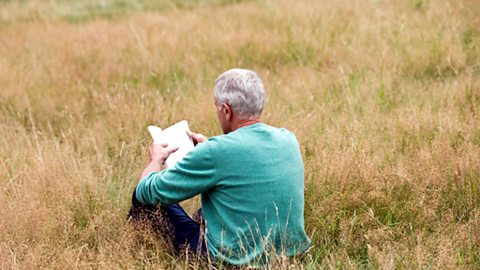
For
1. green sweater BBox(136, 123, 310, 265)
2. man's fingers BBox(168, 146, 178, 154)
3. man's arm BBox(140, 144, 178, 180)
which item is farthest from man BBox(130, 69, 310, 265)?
man's fingers BBox(168, 146, 178, 154)

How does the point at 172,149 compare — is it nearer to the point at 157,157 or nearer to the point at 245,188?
the point at 157,157

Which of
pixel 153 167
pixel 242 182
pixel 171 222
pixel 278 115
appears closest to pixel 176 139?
pixel 153 167

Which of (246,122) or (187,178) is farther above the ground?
(246,122)

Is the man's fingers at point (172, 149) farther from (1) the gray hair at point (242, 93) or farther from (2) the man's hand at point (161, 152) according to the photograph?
(1) the gray hair at point (242, 93)

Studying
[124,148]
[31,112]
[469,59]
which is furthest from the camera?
[469,59]

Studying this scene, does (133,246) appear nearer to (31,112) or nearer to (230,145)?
(230,145)

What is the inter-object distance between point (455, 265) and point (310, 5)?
5833 millimetres

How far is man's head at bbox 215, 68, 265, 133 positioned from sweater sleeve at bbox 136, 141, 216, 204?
0.21 m

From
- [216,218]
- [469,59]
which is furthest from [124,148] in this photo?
[469,59]

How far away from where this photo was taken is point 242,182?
3412mm

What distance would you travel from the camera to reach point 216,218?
11.6ft

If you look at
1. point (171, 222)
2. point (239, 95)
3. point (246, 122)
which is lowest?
point (171, 222)

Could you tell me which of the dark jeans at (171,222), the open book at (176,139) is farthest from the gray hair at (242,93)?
the dark jeans at (171,222)

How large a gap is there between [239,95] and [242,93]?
0.02 meters
